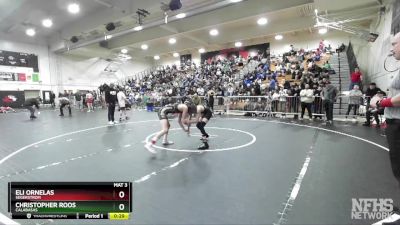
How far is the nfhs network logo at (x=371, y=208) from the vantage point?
2572mm

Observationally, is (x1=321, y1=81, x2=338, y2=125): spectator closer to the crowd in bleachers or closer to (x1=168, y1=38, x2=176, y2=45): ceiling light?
the crowd in bleachers

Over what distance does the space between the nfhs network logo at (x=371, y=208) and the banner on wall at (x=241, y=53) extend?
22166 mm

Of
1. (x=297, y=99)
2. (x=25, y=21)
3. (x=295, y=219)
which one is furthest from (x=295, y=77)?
(x=25, y=21)

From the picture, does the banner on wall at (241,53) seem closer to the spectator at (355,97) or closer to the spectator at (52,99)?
the spectator at (355,97)

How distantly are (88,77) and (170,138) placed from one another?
26373 mm

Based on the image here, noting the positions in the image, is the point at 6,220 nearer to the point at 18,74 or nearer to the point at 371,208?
the point at 371,208

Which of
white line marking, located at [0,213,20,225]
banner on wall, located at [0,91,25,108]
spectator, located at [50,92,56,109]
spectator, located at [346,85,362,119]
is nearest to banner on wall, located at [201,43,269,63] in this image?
spectator, located at [346,85,362,119]

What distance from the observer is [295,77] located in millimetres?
17234

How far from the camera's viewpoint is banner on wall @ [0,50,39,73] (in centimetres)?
2284

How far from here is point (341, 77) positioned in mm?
16219

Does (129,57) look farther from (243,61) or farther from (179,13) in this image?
(179,13)
